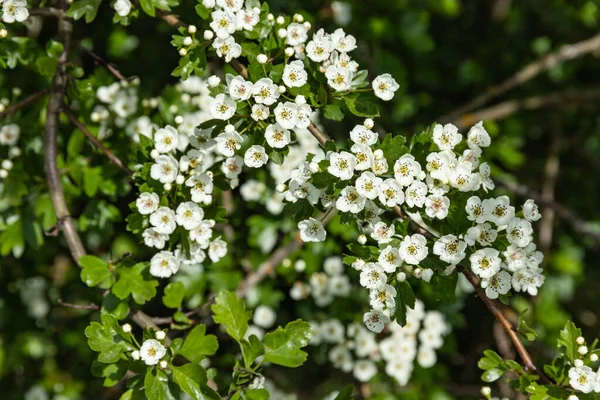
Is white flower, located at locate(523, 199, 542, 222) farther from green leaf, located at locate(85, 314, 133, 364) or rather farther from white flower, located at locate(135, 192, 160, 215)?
green leaf, located at locate(85, 314, 133, 364)

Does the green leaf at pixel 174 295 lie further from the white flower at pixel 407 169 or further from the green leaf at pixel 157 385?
the white flower at pixel 407 169

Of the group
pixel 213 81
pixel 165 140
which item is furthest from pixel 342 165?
pixel 165 140

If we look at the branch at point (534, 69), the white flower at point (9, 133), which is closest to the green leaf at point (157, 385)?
the white flower at point (9, 133)

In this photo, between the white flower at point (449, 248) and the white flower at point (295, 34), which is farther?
the white flower at point (295, 34)

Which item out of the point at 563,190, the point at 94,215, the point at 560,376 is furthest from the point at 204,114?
the point at 563,190

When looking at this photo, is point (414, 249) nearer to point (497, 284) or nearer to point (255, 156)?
point (497, 284)

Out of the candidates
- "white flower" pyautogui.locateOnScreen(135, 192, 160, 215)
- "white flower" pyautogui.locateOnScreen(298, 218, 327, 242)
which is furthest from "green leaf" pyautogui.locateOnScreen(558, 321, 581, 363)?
"white flower" pyautogui.locateOnScreen(135, 192, 160, 215)

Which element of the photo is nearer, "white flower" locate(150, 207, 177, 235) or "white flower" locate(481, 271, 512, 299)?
"white flower" locate(481, 271, 512, 299)
